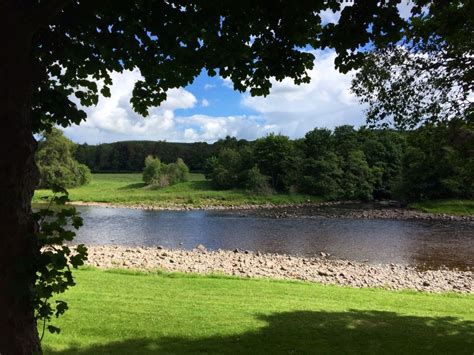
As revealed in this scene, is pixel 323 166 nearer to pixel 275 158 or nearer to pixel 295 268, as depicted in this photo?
pixel 275 158

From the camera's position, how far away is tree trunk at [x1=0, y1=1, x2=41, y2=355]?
3.44m

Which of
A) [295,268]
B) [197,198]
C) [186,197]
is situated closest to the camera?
[295,268]

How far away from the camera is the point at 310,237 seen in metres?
33.2

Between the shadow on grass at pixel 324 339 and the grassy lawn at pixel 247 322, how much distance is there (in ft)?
0.05

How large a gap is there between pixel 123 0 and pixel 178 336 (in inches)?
202

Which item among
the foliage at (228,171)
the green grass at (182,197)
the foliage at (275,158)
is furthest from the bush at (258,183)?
the foliage at (228,171)

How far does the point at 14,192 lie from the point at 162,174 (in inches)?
3571

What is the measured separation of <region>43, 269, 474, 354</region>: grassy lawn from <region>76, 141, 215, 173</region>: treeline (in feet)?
398

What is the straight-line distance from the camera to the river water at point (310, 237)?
1051 inches

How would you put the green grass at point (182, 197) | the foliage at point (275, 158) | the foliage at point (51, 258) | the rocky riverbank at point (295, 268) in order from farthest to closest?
the foliage at point (275, 158) → the green grass at point (182, 197) → the rocky riverbank at point (295, 268) → the foliage at point (51, 258)

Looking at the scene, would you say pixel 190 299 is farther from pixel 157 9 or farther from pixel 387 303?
pixel 157 9

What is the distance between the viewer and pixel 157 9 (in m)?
4.84

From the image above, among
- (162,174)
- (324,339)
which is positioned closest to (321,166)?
(162,174)

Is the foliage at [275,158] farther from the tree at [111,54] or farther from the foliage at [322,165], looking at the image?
the tree at [111,54]
